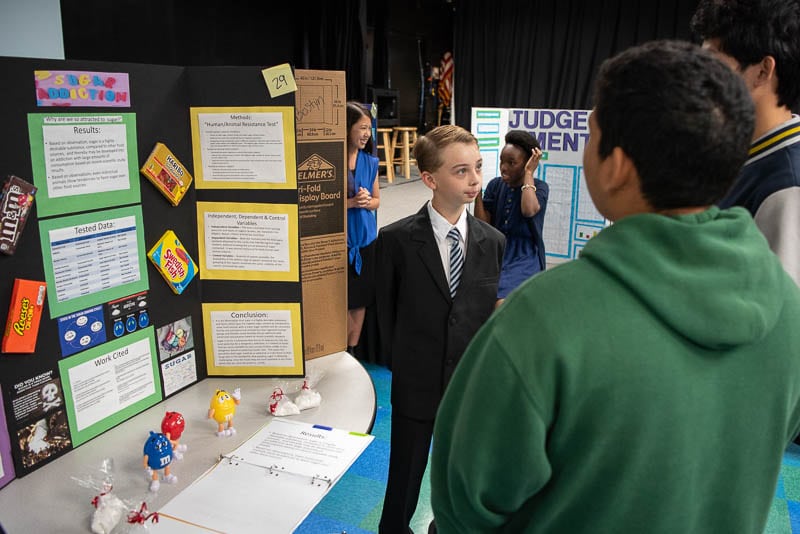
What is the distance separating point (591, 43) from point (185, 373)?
5514 millimetres

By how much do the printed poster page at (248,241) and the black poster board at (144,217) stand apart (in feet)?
0.06

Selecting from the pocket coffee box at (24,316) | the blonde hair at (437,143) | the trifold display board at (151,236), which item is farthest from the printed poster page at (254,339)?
the blonde hair at (437,143)

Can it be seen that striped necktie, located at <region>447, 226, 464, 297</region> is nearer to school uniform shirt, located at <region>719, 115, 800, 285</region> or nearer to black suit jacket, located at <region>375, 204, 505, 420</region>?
black suit jacket, located at <region>375, 204, 505, 420</region>

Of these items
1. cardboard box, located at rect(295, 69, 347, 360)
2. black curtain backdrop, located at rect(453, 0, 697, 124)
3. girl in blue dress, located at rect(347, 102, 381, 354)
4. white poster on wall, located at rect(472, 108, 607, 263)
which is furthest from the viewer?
black curtain backdrop, located at rect(453, 0, 697, 124)

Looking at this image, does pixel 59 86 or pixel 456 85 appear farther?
pixel 456 85

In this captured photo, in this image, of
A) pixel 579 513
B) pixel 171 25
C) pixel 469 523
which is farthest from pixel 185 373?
pixel 171 25

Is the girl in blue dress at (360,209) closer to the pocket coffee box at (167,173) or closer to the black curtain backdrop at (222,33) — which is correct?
the pocket coffee box at (167,173)

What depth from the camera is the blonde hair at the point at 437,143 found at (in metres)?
1.74

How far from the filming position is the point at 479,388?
60 centimetres

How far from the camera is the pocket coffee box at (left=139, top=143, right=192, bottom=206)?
48.3 inches

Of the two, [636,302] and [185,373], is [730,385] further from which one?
[185,373]

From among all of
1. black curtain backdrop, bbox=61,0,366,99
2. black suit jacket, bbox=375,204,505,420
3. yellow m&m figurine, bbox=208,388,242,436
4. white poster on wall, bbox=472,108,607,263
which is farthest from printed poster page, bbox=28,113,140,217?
black curtain backdrop, bbox=61,0,366,99

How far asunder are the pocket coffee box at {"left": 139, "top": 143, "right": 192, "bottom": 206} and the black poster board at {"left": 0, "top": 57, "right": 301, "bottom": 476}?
0.02 m

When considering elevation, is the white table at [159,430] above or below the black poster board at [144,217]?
below
